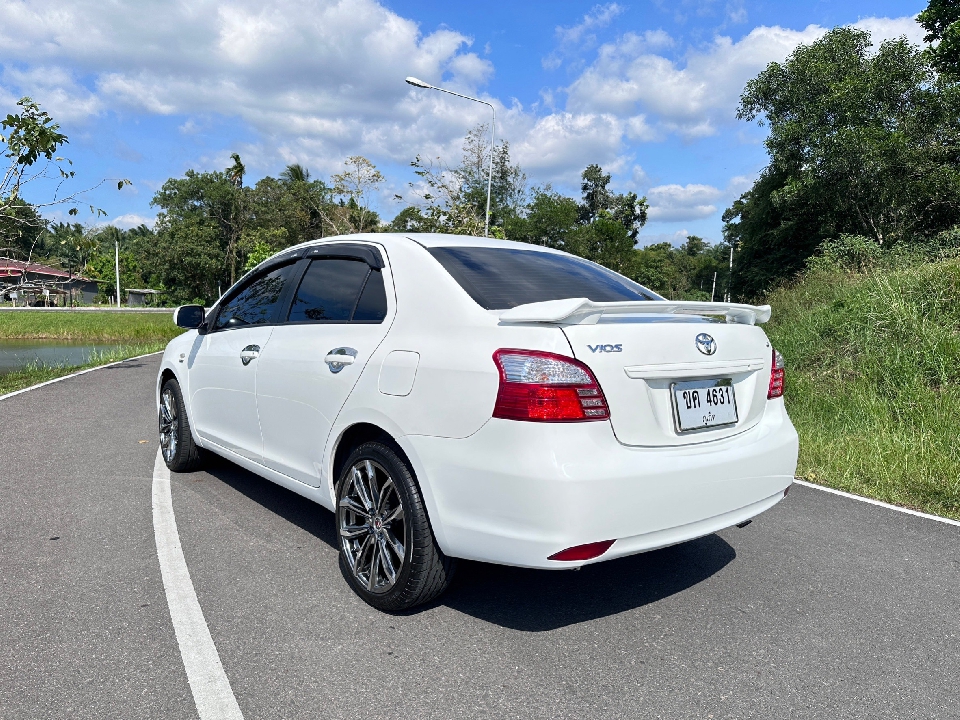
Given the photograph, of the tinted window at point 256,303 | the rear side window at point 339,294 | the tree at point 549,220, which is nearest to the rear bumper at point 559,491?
the rear side window at point 339,294

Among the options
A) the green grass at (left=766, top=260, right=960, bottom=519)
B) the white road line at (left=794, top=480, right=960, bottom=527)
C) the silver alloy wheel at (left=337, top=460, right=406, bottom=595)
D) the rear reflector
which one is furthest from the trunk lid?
the green grass at (left=766, top=260, right=960, bottom=519)

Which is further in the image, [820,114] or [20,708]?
[820,114]

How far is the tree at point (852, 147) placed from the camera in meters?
23.8

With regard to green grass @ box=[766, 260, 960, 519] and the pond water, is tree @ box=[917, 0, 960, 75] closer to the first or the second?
green grass @ box=[766, 260, 960, 519]

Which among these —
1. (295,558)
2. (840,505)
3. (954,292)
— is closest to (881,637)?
(840,505)

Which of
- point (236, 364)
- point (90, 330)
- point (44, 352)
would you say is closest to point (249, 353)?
point (236, 364)

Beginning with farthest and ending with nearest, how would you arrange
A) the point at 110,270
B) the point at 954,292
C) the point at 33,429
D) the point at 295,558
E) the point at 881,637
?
1. the point at 110,270
2. the point at 954,292
3. the point at 33,429
4. the point at 295,558
5. the point at 881,637

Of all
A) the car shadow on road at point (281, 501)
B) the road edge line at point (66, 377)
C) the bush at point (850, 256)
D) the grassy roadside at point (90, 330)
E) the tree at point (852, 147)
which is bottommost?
the grassy roadside at point (90, 330)

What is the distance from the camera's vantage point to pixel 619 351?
279 centimetres

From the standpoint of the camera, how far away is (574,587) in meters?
3.52

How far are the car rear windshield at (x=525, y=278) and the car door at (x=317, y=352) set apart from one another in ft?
1.31

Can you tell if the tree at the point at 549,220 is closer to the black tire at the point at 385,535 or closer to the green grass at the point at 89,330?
the green grass at the point at 89,330

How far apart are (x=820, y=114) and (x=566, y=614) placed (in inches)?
1170

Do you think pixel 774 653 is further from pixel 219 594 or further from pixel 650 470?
pixel 219 594
